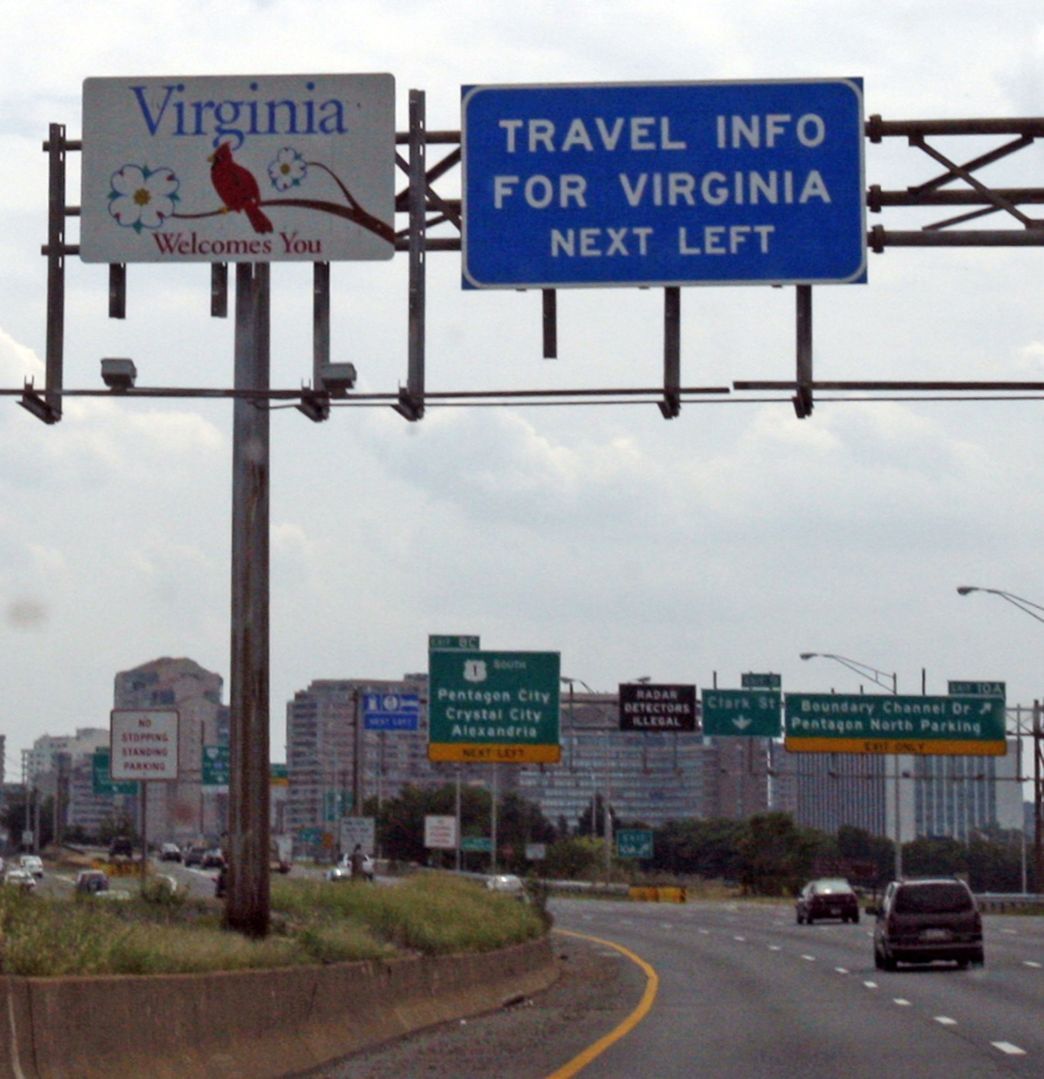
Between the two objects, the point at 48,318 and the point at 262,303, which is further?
the point at 262,303

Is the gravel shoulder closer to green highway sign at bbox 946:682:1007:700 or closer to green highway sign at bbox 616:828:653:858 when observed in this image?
green highway sign at bbox 946:682:1007:700

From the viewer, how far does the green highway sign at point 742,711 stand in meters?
71.9

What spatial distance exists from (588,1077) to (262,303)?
780cm

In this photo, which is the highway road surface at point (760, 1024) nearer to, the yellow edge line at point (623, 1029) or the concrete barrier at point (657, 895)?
the yellow edge line at point (623, 1029)

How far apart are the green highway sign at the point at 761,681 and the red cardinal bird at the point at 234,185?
182 ft

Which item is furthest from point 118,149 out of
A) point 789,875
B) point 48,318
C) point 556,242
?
point 789,875

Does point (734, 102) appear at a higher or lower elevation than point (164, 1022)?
higher

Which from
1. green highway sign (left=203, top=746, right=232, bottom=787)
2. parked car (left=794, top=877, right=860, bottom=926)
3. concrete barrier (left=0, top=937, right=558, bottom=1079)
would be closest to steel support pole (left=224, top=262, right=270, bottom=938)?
concrete barrier (left=0, top=937, right=558, bottom=1079)

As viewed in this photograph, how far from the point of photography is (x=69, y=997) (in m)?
12.6

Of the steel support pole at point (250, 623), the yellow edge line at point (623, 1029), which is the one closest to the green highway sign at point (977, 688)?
the yellow edge line at point (623, 1029)

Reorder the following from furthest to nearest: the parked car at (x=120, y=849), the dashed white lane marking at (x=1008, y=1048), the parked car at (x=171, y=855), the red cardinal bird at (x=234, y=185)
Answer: the parked car at (x=171, y=855)
the parked car at (x=120, y=849)
the dashed white lane marking at (x=1008, y=1048)
the red cardinal bird at (x=234, y=185)

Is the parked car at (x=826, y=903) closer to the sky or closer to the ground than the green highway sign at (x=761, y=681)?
closer to the ground

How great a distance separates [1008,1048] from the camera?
20672 mm

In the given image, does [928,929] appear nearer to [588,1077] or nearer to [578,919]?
[588,1077]
